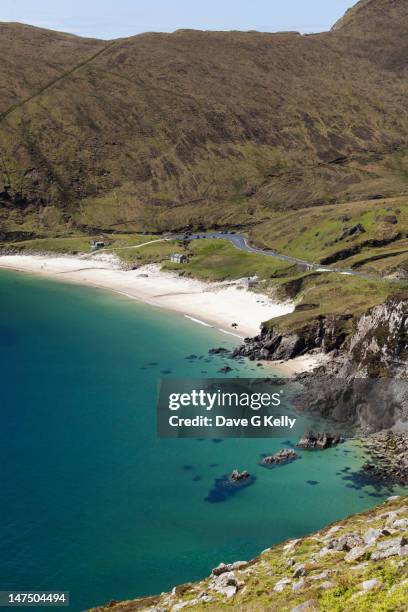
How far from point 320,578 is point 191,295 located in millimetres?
119369

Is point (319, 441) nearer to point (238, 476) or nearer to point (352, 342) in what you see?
point (238, 476)

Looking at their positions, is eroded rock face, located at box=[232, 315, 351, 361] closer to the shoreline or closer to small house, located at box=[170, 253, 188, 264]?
the shoreline

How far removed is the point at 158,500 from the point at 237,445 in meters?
14.2

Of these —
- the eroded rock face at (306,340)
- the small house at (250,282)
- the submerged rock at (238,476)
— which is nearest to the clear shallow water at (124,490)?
the submerged rock at (238,476)

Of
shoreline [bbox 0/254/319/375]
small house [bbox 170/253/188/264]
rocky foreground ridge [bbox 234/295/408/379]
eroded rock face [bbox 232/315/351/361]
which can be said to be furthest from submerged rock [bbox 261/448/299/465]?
small house [bbox 170/253/188/264]

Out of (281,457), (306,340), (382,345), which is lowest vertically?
(281,457)

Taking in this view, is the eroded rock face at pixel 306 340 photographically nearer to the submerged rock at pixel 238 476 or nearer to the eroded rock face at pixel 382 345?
the eroded rock face at pixel 382 345

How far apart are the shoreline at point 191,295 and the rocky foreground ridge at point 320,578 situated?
166ft

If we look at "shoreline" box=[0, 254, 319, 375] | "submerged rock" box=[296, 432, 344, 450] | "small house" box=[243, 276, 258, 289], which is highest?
"small house" box=[243, 276, 258, 289]

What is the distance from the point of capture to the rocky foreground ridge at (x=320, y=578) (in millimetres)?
26016

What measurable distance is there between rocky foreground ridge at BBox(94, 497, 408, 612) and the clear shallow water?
7.97 metres

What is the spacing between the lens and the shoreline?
117m

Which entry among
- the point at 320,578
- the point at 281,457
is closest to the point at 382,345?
the point at 281,457

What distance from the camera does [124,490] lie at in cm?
5791
